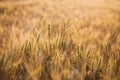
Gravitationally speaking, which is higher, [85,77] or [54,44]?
[54,44]

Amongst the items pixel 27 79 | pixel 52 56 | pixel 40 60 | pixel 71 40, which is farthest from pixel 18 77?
pixel 71 40

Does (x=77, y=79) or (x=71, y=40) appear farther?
(x=71, y=40)

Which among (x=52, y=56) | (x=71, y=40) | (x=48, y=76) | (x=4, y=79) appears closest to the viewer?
(x=4, y=79)

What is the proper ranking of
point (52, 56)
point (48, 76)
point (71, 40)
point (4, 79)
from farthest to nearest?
point (71, 40)
point (52, 56)
point (48, 76)
point (4, 79)

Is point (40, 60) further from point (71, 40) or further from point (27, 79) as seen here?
Result: point (71, 40)

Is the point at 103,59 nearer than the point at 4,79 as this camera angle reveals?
No

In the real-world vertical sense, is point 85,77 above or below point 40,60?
below

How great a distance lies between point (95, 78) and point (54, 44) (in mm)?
423

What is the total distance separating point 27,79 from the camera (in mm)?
1382

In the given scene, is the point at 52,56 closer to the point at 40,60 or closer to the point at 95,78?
the point at 40,60

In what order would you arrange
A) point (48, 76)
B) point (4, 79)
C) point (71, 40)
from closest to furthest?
1. point (4, 79)
2. point (48, 76)
3. point (71, 40)

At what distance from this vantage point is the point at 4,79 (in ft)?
4.39

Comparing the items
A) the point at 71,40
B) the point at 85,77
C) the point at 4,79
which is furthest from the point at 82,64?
the point at 4,79

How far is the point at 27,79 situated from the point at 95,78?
50cm
